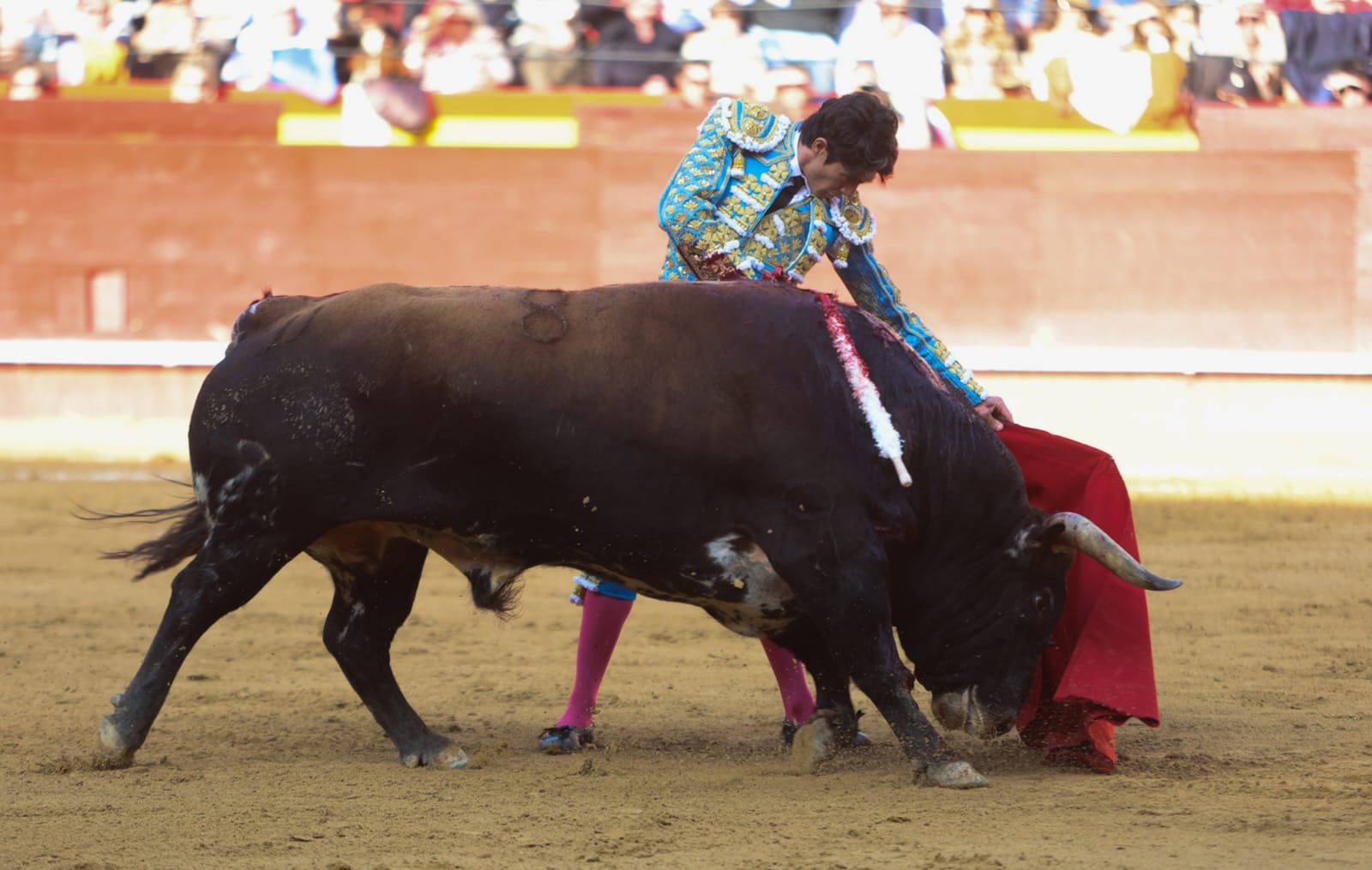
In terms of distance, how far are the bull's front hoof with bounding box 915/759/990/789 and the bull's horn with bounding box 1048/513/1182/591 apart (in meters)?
0.43

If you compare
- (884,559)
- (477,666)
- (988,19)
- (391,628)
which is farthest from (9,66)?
(884,559)

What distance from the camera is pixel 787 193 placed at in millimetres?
3336

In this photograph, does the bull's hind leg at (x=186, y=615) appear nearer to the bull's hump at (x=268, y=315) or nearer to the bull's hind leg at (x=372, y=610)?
the bull's hind leg at (x=372, y=610)

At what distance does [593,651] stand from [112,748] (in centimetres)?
93

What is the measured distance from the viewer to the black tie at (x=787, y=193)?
3324 millimetres

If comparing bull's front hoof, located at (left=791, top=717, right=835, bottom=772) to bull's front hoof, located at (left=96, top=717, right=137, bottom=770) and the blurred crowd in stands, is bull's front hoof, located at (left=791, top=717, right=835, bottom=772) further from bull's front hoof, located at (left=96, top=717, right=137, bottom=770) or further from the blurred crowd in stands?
the blurred crowd in stands

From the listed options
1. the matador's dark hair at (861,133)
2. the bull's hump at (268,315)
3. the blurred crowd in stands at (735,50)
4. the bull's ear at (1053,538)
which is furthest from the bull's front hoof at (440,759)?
the blurred crowd in stands at (735,50)

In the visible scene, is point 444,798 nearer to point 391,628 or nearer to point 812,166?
point 391,628

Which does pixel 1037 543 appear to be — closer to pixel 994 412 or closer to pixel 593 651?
pixel 994 412

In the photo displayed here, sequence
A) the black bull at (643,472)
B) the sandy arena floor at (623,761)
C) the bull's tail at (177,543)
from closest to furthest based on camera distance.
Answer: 1. the sandy arena floor at (623,761)
2. the black bull at (643,472)
3. the bull's tail at (177,543)

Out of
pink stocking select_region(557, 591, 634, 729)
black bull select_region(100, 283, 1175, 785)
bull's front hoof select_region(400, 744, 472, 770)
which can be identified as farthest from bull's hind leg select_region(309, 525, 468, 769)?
pink stocking select_region(557, 591, 634, 729)

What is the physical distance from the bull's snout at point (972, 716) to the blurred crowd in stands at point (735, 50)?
5.90 metres

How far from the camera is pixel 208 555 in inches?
122

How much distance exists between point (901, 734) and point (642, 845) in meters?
0.64
